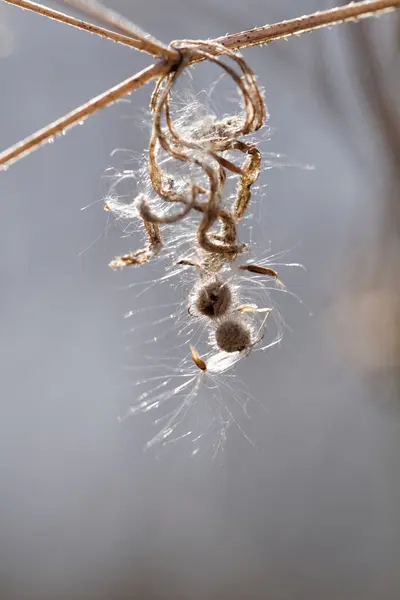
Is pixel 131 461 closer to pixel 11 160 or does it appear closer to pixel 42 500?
pixel 42 500

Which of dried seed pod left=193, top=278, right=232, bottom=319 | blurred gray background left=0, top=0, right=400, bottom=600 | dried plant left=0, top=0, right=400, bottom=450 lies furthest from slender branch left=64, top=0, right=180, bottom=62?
blurred gray background left=0, top=0, right=400, bottom=600

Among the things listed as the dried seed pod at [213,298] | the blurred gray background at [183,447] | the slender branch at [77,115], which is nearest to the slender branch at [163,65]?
the slender branch at [77,115]

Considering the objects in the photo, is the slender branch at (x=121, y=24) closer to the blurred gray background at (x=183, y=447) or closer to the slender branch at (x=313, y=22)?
the slender branch at (x=313, y=22)

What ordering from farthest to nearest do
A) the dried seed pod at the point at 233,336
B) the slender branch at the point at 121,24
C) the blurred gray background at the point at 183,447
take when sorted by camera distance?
the blurred gray background at the point at 183,447, the dried seed pod at the point at 233,336, the slender branch at the point at 121,24

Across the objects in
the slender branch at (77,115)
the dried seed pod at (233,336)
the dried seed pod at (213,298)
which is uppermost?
the slender branch at (77,115)

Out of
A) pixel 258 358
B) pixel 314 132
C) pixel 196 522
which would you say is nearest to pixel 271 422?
pixel 258 358

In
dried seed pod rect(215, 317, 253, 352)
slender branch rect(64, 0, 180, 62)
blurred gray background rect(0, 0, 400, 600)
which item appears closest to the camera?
slender branch rect(64, 0, 180, 62)

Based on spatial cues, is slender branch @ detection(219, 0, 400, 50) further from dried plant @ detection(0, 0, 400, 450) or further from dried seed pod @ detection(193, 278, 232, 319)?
dried seed pod @ detection(193, 278, 232, 319)

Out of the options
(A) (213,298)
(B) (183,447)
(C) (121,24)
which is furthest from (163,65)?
(B) (183,447)
